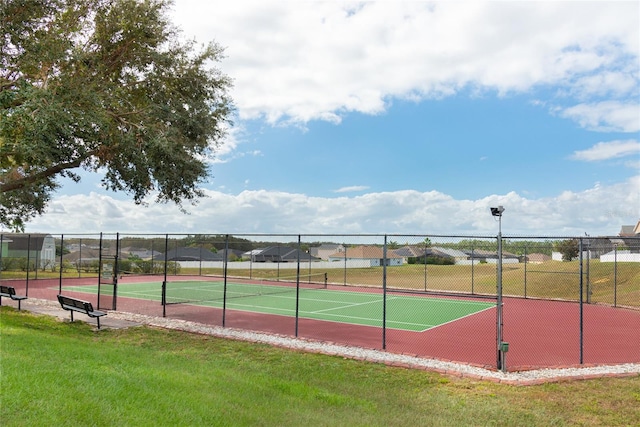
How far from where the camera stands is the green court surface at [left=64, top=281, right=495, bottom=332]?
16.2m

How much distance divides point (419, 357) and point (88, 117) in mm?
11675

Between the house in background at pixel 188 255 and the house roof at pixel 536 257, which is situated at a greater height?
the house roof at pixel 536 257

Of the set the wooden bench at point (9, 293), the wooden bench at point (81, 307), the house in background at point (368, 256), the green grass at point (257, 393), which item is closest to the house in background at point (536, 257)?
the house in background at point (368, 256)

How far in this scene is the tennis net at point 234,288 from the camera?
21844 mm

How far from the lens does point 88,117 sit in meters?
14.1

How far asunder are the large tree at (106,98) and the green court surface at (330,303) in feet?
17.3

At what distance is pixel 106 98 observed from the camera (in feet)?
52.1

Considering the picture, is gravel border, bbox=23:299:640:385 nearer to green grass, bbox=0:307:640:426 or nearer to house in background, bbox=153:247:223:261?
green grass, bbox=0:307:640:426

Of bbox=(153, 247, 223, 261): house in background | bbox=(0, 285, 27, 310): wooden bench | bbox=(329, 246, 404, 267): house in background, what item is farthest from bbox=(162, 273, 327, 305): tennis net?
bbox=(153, 247, 223, 261): house in background

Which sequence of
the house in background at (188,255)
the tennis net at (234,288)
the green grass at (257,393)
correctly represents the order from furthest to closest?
the house in background at (188,255) < the tennis net at (234,288) < the green grass at (257,393)

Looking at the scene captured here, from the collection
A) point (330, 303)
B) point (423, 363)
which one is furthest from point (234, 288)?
point (423, 363)

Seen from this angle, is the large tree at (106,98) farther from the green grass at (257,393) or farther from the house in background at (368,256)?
the house in background at (368,256)

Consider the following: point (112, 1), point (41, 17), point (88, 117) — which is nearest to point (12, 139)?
point (88, 117)

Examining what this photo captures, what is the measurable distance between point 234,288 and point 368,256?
10.5 meters
